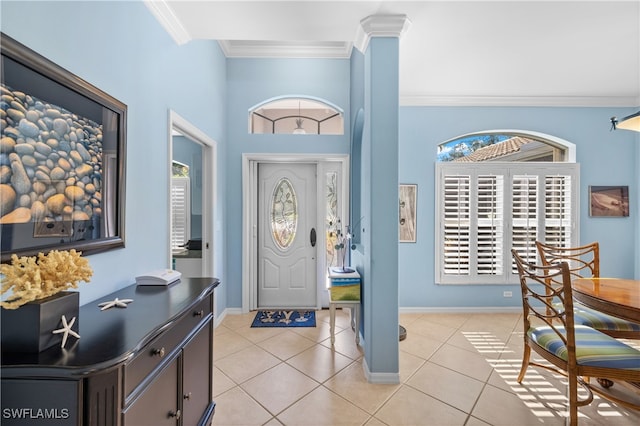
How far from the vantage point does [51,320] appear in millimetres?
851

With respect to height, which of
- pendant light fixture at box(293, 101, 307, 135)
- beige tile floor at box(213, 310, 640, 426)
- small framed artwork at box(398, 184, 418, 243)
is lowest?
beige tile floor at box(213, 310, 640, 426)

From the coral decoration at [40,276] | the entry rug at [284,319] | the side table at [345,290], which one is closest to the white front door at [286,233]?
the entry rug at [284,319]

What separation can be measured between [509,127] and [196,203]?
438 centimetres

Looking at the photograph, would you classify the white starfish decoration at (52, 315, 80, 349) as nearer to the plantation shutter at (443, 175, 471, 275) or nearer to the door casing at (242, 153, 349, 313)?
the door casing at (242, 153, 349, 313)

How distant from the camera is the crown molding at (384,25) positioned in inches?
80.6

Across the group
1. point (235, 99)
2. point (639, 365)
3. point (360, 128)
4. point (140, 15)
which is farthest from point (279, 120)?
point (639, 365)

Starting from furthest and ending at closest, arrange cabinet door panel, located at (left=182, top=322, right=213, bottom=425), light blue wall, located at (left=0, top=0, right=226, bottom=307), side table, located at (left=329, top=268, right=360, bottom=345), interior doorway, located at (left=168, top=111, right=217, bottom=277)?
interior doorway, located at (left=168, top=111, right=217, bottom=277) → side table, located at (left=329, top=268, right=360, bottom=345) → cabinet door panel, located at (left=182, top=322, right=213, bottom=425) → light blue wall, located at (left=0, top=0, right=226, bottom=307)

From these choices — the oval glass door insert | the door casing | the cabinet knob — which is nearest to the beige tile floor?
the door casing

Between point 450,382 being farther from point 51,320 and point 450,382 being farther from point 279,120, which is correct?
point 279,120

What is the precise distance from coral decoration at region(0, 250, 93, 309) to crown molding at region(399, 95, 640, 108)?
378 centimetres

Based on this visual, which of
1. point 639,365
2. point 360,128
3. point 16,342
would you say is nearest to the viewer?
point 16,342

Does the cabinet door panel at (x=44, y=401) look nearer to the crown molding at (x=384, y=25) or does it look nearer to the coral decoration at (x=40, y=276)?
the coral decoration at (x=40, y=276)

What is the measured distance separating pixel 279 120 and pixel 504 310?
397cm

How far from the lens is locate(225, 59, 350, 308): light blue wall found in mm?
3547
